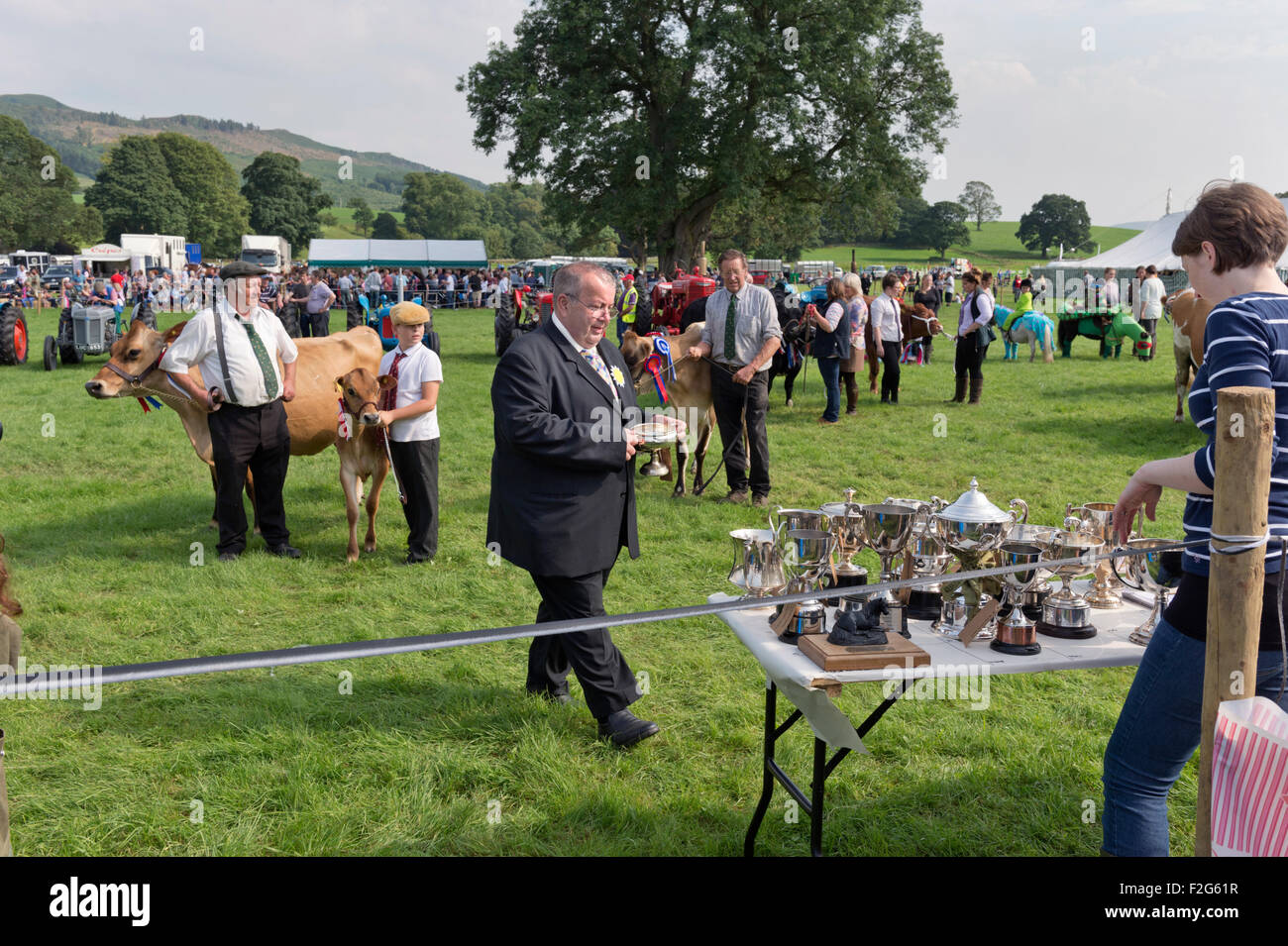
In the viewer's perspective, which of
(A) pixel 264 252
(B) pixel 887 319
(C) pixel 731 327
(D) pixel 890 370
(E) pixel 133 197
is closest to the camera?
(C) pixel 731 327

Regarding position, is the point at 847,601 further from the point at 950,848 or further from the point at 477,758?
the point at 477,758

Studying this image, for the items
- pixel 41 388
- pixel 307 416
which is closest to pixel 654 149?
pixel 41 388

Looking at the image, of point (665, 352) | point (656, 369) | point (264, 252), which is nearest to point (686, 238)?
point (665, 352)

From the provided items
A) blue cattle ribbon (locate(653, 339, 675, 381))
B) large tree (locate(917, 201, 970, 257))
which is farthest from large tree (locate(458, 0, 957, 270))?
large tree (locate(917, 201, 970, 257))

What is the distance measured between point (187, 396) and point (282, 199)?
326ft

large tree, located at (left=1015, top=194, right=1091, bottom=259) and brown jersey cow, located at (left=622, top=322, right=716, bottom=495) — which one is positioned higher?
large tree, located at (left=1015, top=194, right=1091, bottom=259)

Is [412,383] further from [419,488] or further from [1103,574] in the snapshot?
[1103,574]

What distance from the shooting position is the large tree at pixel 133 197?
89.9 meters

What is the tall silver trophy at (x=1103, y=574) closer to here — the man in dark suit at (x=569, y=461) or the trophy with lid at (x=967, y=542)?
the trophy with lid at (x=967, y=542)

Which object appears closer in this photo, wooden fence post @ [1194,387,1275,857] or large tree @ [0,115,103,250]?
wooden fence post @ [1194,387,1275,857]

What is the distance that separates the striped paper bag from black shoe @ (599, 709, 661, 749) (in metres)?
2.44

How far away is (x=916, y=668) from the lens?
2.87 m

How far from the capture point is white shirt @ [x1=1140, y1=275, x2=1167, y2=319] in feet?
63.0

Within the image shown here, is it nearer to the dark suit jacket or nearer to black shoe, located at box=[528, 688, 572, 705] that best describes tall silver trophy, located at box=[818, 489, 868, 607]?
the dark suit jacket
